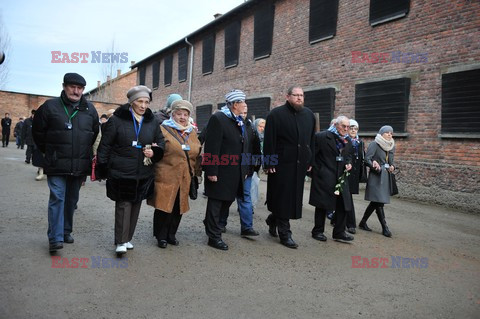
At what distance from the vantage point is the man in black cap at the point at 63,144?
14.7 ft

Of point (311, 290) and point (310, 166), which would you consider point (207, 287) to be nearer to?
point (311, 290)

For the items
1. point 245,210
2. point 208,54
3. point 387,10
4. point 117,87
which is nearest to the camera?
point 245,210

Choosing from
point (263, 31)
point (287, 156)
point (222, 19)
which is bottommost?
point (287, 156)

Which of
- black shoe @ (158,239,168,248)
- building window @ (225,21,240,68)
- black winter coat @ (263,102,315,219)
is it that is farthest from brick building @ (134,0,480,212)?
black shoe @ (158,239,168,248)

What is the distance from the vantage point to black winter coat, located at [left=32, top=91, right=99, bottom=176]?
14.8 feet

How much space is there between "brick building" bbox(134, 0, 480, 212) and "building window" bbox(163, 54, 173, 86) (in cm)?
987

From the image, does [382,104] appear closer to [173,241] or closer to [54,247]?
[173,241]

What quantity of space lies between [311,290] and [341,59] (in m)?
10.6

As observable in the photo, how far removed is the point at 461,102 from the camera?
958 centimetres

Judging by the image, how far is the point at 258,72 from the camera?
57.3ft

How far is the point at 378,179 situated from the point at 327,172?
1296 millimetres

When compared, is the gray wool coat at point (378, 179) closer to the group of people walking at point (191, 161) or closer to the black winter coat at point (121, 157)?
the group of people walking at point (191, 161)

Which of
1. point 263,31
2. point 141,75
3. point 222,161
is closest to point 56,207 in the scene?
point 222,161

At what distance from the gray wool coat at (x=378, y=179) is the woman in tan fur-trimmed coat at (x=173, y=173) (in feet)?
10.3
